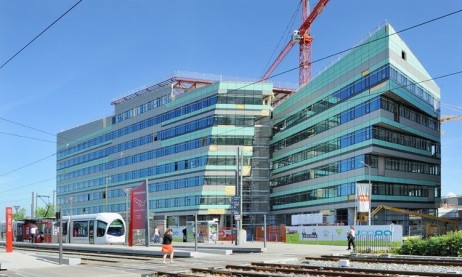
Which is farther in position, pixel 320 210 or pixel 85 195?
pixel 85 195

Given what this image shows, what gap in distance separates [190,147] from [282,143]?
15.7m

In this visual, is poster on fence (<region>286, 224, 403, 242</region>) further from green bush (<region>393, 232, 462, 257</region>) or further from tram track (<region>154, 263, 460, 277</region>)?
tram track (<region>154, 263, 460, 277</region>)

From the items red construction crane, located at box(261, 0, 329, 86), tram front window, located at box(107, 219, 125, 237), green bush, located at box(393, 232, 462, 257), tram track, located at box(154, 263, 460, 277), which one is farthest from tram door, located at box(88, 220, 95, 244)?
red construction crane, located at box(261, 0, 329, 86)

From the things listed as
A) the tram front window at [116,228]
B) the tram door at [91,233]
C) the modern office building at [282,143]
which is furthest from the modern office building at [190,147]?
the tram door at [91,233]

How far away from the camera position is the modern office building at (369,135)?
68688 millimetres

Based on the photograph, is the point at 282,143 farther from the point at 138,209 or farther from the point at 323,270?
the point at 323,270

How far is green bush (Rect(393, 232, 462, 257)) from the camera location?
27.9 metres

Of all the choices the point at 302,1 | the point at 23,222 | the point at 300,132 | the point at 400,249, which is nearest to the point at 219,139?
the point at 300,132

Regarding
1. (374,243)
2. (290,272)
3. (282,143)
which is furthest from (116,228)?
(282,143)

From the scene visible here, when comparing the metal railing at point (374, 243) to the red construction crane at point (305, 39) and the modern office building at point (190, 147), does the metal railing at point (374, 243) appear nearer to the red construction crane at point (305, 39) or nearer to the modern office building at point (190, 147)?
the modern office building at point (190, 147)

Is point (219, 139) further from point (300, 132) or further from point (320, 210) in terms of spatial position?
point (320, 210)

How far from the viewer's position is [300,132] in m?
87.8

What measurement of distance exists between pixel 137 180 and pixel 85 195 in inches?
1026

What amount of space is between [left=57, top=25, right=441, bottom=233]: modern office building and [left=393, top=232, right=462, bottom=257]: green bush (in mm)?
16759
